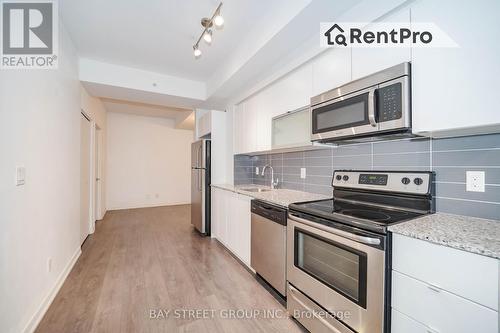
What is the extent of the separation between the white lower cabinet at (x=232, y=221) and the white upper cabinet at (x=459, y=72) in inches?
68.2

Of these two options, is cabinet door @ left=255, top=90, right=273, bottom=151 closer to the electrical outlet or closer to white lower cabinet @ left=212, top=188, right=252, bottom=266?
white lower cabinet @ left=212, top=188, right=252, bottom=266

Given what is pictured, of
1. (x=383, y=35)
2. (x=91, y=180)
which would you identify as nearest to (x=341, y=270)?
(x=383, y=35)

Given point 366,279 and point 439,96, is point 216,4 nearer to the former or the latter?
point 439,96

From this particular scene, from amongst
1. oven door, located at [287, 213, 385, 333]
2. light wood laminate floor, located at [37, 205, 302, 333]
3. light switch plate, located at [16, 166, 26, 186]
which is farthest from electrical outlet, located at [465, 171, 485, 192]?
light switch plate, located at [16, 166, 26, 186]

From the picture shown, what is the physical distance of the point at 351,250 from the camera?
1.26 metres

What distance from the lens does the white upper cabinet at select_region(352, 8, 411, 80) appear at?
1.31 meters

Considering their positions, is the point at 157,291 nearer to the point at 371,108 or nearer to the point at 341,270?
the point at 341,270

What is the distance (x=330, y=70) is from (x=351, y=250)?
1398 millimetres

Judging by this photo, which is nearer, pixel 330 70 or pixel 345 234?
pixel 345 234

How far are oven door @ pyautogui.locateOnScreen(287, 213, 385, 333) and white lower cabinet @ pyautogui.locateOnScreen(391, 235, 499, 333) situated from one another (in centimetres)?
9

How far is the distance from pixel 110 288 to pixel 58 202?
1.03m

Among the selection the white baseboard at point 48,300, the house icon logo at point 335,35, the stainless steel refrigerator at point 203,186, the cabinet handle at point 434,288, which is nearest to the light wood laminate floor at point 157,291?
the white baseboard at point 48,300

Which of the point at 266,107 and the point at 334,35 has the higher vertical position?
the point at 334,35

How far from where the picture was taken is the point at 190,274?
2410 mm
